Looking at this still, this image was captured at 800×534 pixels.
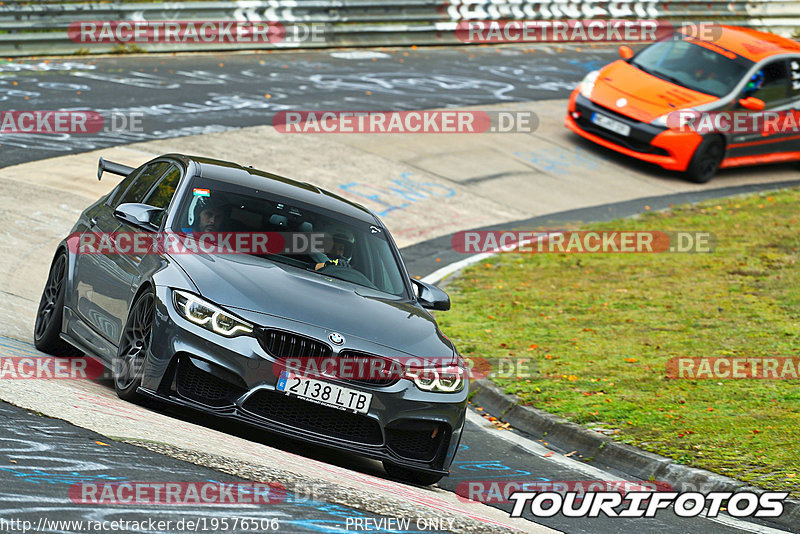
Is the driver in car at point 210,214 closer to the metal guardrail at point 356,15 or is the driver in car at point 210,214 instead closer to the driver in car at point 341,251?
the driver in car at point 341,251

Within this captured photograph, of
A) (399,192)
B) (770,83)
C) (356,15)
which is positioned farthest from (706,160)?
(356,15)

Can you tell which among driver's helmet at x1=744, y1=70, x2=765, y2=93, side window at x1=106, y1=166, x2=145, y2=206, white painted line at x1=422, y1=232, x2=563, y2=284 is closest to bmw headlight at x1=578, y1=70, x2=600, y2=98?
driver's helmet at x1=744, y1=70, x2=765, y2=93

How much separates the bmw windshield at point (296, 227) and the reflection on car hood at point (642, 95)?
1173 cm

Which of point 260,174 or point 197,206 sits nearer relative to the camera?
point 197,206

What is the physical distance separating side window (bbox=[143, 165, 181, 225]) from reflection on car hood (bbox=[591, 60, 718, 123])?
1200cm

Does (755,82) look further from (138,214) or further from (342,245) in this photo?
(138,214)

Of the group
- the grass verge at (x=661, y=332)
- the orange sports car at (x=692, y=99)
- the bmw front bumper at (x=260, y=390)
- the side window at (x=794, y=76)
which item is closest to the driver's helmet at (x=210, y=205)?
the bmw front bumper at (x=260, y=390)

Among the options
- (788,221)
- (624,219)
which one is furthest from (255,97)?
(788,221)

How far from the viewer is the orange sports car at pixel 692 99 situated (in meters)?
18.8

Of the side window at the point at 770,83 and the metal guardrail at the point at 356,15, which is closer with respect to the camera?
the side window at the point at 770,83

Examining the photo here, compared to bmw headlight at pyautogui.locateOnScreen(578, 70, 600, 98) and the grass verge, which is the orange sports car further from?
the grass verge

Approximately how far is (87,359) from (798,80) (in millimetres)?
15514

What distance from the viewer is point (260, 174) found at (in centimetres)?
827

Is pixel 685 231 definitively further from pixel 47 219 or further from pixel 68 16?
pixel 68 16
